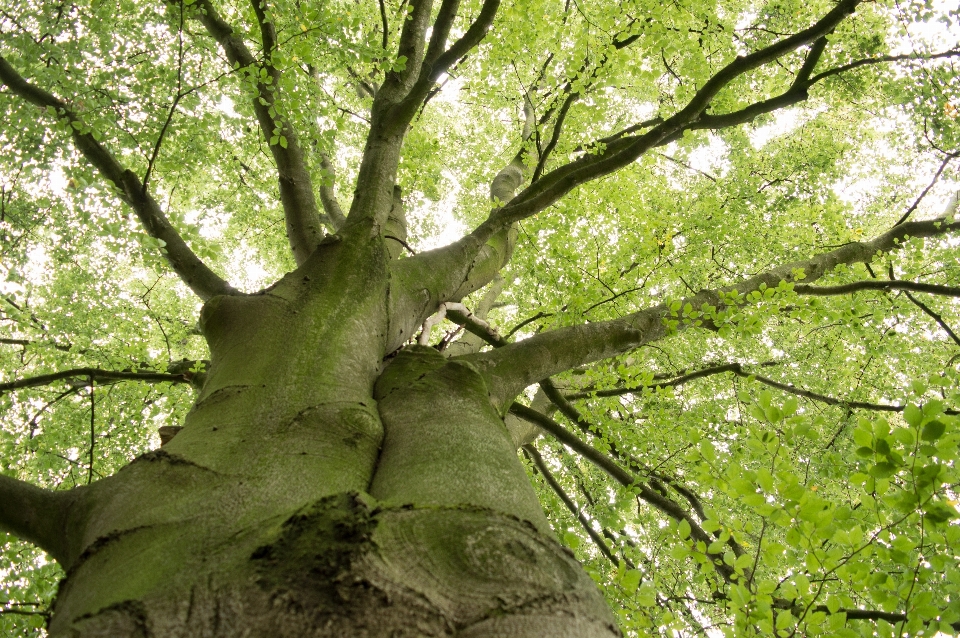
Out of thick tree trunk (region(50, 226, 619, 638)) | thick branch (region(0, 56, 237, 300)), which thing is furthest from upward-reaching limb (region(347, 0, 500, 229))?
thick tree trunk (region(50, 226, 619, 638))

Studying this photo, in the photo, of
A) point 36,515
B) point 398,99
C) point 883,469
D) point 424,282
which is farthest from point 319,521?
point 398,99

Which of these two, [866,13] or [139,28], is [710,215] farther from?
[139,28]

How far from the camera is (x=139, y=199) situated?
11.0ft

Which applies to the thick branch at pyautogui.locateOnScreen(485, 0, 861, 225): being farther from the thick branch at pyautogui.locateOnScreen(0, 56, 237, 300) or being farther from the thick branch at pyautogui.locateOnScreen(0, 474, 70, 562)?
the thick branch at pyautogui.locateOnScreen(0, 474, 70, 562)

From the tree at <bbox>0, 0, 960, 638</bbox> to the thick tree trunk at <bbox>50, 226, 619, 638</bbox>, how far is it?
1 centimetres

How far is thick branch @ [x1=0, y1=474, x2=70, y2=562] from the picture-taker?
1.78m

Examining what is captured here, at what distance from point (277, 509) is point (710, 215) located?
291 inches

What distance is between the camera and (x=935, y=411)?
158 centimetres

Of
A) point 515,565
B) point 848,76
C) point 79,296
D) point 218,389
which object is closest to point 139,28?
point 79,296

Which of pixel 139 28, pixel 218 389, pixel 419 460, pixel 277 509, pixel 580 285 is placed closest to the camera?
pixel 277 509

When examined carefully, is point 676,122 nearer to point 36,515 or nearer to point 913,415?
point 913,415

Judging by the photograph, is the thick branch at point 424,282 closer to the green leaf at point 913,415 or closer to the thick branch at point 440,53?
the thick branch at point 440,53

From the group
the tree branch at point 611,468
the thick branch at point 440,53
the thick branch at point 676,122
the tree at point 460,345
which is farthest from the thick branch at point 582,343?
the thick branch at point 440,53

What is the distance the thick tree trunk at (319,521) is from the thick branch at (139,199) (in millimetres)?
1003
